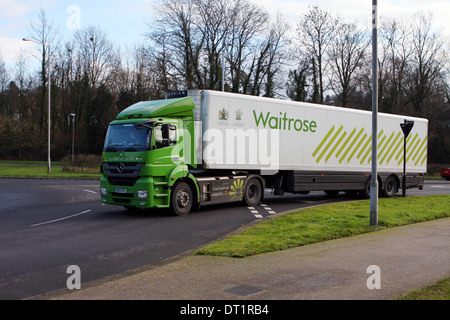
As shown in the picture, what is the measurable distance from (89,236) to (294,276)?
5585 millimetres

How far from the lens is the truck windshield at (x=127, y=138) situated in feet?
41.8

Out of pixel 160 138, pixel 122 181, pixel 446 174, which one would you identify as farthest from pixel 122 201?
pixel 446 174

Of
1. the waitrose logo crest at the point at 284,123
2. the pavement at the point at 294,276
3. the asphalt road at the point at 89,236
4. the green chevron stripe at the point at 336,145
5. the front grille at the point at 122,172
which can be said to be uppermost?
the waitrose logo crest at the point at 284,123

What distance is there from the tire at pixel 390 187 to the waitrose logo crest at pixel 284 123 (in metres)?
4.81

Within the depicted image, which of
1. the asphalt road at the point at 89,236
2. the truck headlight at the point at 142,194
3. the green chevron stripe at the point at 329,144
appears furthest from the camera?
the green chevron stripe at the point at 329,144

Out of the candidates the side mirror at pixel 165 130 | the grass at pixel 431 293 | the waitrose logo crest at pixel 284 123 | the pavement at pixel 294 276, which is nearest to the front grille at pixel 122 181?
the side mirror at pixel 165 130

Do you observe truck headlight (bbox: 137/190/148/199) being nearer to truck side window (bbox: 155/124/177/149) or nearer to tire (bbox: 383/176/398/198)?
truck side window (bbox: 155/124/177/149)

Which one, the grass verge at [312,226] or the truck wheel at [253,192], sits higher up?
the truck wheel at [253,192]

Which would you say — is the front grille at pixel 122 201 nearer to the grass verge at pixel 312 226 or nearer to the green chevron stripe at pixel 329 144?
the grass verge at pixel 312 226

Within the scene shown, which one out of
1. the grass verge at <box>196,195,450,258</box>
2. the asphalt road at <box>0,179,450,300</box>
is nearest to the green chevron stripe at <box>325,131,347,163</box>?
the asphalt road at <box>0,179,450,300</box>

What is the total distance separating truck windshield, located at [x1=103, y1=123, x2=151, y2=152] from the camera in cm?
1275

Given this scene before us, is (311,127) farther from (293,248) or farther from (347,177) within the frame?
(293,248)

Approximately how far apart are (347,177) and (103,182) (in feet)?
32.2

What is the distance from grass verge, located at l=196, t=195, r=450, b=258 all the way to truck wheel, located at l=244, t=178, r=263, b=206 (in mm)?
2441
